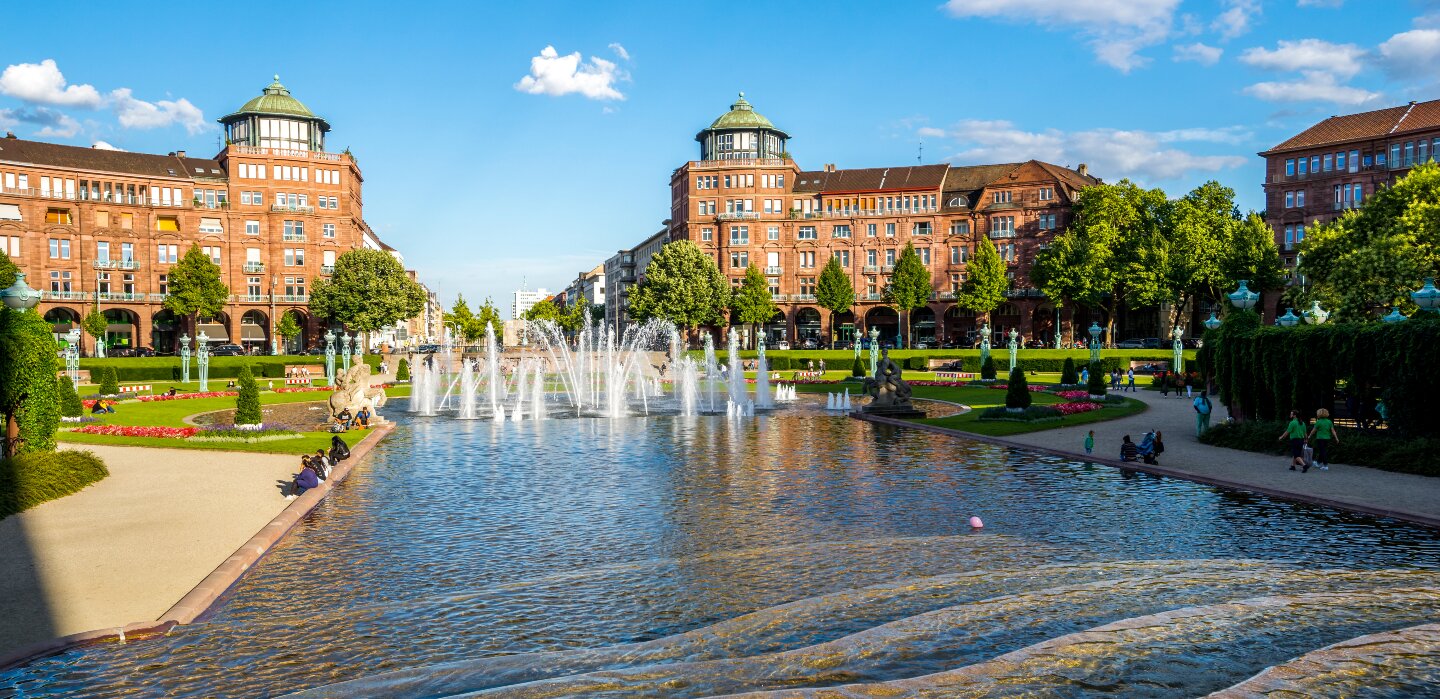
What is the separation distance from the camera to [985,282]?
90.8m

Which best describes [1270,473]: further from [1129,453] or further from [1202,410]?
[1202,410]

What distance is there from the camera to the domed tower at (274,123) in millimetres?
93688

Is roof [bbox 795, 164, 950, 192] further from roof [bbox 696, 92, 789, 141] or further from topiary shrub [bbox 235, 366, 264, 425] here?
topiary shrub [bbox 235, 366, 264, 425]

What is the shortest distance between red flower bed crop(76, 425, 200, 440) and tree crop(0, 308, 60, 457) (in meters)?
7.73

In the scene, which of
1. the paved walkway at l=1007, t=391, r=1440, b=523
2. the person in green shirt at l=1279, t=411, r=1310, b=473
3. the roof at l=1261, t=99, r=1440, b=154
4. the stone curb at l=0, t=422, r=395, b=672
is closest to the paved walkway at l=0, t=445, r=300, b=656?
the stone curb at l=0, t=422, r=395, b=672

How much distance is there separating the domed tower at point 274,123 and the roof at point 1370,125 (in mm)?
93705

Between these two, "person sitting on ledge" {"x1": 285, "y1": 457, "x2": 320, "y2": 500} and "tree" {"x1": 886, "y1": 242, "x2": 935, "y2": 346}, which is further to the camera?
"tree" {"x1": 886, "y1": 242, "x2": 935, "y2": 346}

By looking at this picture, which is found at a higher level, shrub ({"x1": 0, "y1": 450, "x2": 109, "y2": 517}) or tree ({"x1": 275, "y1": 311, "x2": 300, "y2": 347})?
tree ({"x1": 275, "y1": 311, "x2": 300, "y2": 347})

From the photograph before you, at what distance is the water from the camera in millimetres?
10164

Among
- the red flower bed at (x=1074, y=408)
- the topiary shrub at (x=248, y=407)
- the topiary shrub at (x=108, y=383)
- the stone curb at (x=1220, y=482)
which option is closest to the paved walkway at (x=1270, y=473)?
the stone curb at (x=1220, y=482)

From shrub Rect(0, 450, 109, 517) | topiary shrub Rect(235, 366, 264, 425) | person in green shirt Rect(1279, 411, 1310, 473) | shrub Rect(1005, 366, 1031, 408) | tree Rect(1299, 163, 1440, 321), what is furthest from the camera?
tree Rect(1299, 163, 1440, 321)

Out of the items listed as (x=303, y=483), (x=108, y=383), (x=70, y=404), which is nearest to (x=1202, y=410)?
(x=303, y=483)

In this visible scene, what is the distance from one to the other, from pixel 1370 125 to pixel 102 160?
11641cm

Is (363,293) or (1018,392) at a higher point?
(363,293)
